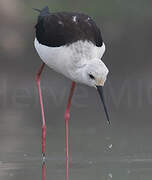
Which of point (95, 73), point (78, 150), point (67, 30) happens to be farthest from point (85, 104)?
point (95, 73)

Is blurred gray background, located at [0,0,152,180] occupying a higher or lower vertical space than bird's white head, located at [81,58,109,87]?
lower

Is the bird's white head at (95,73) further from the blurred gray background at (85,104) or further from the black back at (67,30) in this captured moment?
the blurred gray background at (85,104)

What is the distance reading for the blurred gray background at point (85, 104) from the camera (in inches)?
292

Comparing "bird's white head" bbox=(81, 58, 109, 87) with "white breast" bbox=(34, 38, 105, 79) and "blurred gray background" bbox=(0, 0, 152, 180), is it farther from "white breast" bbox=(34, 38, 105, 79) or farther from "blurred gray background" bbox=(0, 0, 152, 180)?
"blurred gray background" bbox=(0, 0, 152, 180)

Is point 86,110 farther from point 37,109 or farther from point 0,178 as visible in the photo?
point 0,178

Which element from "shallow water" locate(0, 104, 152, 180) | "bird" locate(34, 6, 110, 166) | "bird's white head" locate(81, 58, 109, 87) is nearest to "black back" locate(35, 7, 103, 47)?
"bird" locate(34, 6, 110, 166)

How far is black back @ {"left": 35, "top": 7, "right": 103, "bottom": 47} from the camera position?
7695 millimetres

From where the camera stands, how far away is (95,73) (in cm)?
731

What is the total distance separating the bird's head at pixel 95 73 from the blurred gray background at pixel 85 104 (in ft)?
1.99

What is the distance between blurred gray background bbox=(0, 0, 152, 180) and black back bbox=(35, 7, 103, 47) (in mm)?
999

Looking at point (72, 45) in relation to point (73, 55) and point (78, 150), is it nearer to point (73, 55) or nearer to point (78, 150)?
point (73, 55)

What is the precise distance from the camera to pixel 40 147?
812cm

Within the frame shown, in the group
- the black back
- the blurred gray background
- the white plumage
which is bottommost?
the blurred gray background

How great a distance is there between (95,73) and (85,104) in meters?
3.02
